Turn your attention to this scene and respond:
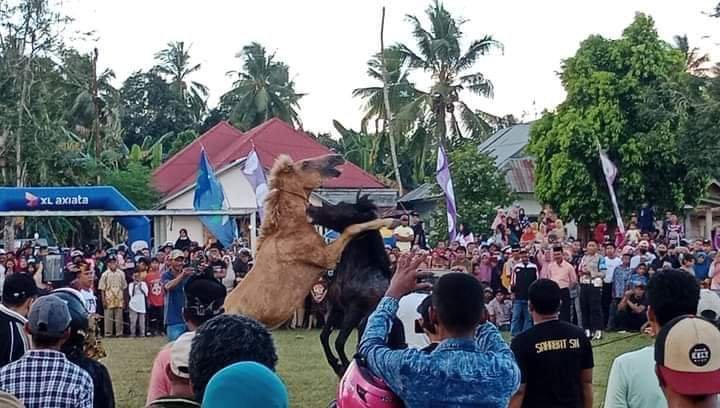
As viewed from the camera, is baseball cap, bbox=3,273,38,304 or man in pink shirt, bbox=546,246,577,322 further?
man in pink shirt, bbox=546,246,577,322

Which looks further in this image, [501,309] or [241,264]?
[241,264]

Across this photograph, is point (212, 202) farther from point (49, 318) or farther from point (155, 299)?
point (49, 318)

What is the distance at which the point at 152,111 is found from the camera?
64.5 meters

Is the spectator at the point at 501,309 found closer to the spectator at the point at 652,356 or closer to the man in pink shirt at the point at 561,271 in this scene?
the man in pink shirt at the point at 561,271

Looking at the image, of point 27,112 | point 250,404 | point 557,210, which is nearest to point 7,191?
point 27,112

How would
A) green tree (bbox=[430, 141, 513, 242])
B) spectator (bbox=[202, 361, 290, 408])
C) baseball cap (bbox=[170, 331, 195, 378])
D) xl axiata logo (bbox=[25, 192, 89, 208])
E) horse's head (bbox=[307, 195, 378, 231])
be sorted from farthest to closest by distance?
1. green tree (bbox=[430, 141, 513, 242])
2. xl axiata logo (bbox=[25, 192, 89, 208])
3. horse's head (bbox=[307, 195, 378, 231])
4. baseball cap (bbox=[170, 331, 195, 378])
5. spectator (bbox=[202, 361, 290, 408])

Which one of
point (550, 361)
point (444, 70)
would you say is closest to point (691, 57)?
point (444, 70)

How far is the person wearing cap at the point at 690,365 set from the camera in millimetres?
3045

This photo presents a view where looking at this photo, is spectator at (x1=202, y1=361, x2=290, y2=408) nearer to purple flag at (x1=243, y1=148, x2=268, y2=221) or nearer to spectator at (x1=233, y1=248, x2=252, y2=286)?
spectator at (x1=233, y1=248, x2=252, y2=286)

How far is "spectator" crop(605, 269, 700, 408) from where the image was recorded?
4.65 m

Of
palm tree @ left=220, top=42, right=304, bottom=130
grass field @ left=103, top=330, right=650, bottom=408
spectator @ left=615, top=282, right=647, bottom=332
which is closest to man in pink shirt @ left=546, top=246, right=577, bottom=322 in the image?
grass field @ left=103, top=330, right=650, bottom=408

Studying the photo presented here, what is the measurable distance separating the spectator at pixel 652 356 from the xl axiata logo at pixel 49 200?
21362mm

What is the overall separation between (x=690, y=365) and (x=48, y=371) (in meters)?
2.76

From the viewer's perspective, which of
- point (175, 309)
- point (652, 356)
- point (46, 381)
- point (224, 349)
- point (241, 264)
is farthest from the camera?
point (241, 264)
